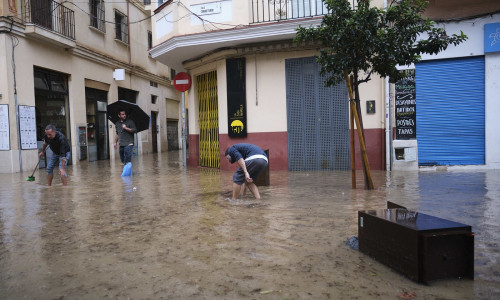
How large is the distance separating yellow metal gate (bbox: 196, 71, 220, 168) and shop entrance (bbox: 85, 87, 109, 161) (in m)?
6.49

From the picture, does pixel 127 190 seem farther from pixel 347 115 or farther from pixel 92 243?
pixel 347 115

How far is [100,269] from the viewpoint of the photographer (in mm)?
3441

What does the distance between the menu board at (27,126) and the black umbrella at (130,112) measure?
3.84 metres

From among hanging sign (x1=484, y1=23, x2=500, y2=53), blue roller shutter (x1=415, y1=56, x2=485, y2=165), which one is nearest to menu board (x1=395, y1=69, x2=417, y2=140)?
blue roller shutter (x1=415, y1=56, x2=485, y2=165)

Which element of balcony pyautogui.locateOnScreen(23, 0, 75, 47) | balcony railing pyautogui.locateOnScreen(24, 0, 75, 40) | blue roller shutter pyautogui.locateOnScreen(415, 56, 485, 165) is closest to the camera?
blue roller shutter pyautogui.locateOnScreen(415, 56, 485, 165)

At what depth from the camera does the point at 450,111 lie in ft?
35.7

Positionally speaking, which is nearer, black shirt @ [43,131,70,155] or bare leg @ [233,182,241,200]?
bare leg @ [233,182,241,200]

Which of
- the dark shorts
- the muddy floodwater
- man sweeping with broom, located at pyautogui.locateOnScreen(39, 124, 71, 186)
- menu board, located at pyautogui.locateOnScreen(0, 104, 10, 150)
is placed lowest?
the muddy floodwater

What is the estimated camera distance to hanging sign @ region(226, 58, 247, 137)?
1173 centimetres

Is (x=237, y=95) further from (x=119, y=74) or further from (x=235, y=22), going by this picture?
(x=119, y=74)

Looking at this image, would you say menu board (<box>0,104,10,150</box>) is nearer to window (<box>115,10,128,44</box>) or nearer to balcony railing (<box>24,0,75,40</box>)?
balcony railing (<box>24,0,75,40</box>)

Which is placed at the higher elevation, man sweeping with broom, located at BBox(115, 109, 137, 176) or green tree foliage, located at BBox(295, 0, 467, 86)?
green tree foliage, located at BBox(295, 0, 467, 86)

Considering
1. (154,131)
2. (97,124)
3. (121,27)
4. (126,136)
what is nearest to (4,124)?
(126,136)

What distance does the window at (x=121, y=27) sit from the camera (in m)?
19.5
